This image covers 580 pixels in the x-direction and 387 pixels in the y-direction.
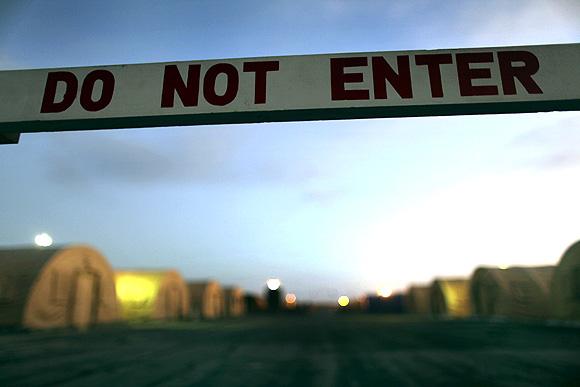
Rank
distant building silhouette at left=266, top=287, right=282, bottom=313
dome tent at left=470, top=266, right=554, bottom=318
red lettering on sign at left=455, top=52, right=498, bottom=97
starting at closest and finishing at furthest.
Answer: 1. red lettering on sign at left=455, top=52, right=498, bottom=97
2. dome tent at left=470, top=266, right=554, bottom=318
3. distant building silhouette at left=266, top=287, right=282, bottom=313

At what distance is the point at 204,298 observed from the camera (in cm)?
4509

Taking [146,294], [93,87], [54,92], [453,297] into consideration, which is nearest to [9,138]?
[54,92]

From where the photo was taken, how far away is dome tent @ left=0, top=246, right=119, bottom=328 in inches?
704

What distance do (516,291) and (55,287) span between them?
92.8 ft

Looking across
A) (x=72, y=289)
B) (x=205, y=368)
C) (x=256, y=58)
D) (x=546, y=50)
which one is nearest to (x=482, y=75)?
(x=546, y=50)

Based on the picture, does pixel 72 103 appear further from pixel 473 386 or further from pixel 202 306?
pixel 202 306

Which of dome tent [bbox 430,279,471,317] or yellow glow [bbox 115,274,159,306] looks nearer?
yellow glow [bbox 115,274,159,306]

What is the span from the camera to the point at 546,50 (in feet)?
16.5

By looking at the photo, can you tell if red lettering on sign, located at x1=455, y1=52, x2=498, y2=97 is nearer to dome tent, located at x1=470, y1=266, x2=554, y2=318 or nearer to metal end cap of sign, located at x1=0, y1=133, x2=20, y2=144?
metal end cap of sign, located at x1=0, y1=133, x2=20, y2=144

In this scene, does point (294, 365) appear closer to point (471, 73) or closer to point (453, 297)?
point (471, 73)

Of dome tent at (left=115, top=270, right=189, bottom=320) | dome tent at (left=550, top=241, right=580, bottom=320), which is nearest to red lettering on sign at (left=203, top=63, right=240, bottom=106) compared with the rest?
dome tent at (left=550, top=241, right=580, bottom=320)

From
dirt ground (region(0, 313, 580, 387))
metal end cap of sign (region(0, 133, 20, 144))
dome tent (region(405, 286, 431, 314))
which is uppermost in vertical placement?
metal end cap of sign (region(0, 133, 20, 144))

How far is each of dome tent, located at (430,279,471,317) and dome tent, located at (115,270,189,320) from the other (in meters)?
25.9

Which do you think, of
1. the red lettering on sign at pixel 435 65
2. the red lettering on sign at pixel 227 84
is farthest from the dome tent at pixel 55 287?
the red lettering on sign at pixel 435 65
